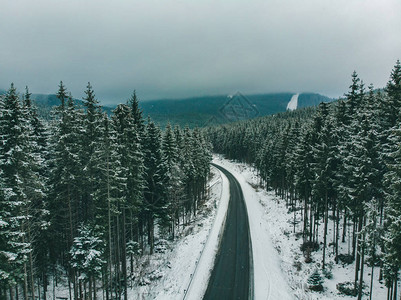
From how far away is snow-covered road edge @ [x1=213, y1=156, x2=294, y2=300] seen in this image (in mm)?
22594

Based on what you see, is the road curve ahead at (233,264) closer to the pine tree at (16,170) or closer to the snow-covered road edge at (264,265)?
the snow-covered road edge at (264,265)

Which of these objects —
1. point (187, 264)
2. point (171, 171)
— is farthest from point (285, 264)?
point (171, 171)

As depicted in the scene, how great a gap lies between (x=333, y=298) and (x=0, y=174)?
2909 centimetres

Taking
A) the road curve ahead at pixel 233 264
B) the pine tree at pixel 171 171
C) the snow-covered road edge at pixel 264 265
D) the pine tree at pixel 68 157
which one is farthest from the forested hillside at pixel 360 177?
the pine tree at pixel 68 157

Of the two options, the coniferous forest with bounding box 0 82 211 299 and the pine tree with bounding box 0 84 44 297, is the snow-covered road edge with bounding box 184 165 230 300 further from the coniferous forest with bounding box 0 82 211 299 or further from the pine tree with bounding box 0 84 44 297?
the pine tree with bounding box 0 84 44 297

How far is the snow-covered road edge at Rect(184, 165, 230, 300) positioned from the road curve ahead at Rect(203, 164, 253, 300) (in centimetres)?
58

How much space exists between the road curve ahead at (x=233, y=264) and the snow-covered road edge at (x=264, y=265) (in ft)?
2.81

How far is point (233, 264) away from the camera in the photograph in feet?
92.2

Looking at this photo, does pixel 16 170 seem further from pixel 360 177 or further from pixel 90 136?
pixel 360 177

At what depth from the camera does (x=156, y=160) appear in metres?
31.1

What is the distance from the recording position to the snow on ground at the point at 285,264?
22.4m

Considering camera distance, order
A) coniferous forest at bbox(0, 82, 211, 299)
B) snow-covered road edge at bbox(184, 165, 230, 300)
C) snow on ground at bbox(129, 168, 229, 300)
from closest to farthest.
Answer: coniferous forest at bbox(0, 82, 211, 299)
snow-covered road edge at bbox(184, 165, 230, 300)
snow on ground at bbox(129, 168, 229, 300)

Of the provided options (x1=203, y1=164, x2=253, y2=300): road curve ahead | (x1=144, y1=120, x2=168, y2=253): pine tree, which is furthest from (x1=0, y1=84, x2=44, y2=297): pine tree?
(x1=203, y1=164, x2=253, y2=300): road curve ahead

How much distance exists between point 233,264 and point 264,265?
12.0 ft
